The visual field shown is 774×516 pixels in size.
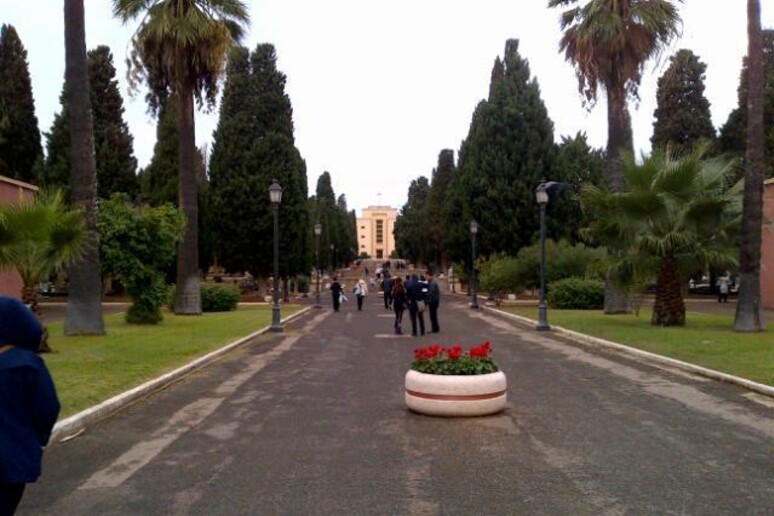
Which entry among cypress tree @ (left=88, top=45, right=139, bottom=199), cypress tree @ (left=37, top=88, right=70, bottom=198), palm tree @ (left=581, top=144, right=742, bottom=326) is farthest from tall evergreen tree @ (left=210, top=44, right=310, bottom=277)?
palm tree @ (left=581, top=144, right=742, bottom=326)

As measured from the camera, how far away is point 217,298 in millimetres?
35000

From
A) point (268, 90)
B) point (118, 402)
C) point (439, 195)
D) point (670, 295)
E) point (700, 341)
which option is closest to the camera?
point (118, 402)

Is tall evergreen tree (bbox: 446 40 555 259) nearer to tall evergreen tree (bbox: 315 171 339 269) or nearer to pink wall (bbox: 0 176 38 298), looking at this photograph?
pink wall (bbox: 0 176 38 298)

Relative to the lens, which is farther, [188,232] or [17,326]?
[188,232]

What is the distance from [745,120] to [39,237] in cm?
4513

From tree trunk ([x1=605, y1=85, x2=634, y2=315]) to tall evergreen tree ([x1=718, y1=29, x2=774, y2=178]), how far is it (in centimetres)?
1997

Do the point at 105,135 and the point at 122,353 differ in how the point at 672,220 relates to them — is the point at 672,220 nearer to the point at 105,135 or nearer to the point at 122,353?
the point at 122,353

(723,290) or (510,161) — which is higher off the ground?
(510,161)

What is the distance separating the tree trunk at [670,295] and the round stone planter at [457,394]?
14.5 metres

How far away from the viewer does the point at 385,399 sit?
10.5 m

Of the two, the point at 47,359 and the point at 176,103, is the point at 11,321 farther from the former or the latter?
the point at 176,103

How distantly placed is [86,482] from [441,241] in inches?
2786

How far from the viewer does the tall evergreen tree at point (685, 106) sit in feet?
167

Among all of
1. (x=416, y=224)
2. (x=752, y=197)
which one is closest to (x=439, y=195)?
(x=416, y=224)
